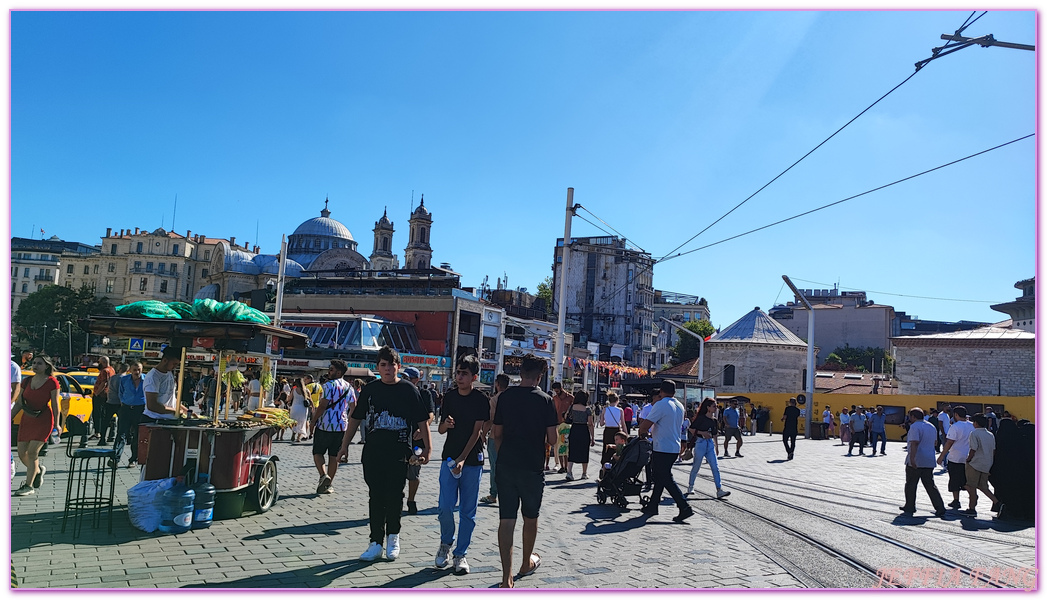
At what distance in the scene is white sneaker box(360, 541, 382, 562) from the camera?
6102 mm

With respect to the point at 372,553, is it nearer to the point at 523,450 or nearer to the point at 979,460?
the point at 523,450

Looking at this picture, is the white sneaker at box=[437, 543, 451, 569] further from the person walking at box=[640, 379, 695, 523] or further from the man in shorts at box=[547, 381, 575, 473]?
the man in shorts at box=[547, 381, 575, 473]

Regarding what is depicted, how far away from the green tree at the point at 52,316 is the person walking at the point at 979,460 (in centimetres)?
8349

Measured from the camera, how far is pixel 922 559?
7.15 meters

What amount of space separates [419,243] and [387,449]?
93.5m

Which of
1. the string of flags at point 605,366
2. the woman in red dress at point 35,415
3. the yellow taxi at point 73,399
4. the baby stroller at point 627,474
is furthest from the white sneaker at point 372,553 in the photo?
the string of flags at point 605,366

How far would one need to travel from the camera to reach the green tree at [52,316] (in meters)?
78.3

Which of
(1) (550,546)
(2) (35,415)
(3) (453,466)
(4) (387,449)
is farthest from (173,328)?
(1) (550,546)

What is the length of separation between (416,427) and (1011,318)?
7221 cm

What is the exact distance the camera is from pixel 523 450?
574cm

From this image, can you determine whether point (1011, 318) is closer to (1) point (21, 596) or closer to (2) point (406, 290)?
(2) point (406, 290)

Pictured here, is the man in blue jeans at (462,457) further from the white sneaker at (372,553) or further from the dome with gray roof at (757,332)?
the dome with gray roof at (757,332)

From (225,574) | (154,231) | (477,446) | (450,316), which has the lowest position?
(225,574)

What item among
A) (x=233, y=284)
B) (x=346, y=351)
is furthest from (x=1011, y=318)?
(x=233, y=284)
